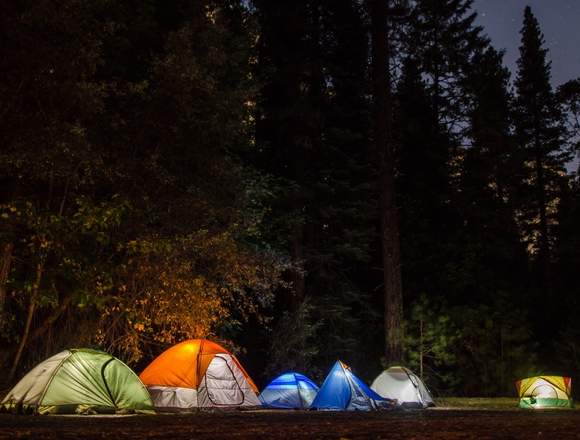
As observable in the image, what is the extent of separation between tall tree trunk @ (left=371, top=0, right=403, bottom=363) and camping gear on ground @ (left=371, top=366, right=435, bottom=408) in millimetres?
2894

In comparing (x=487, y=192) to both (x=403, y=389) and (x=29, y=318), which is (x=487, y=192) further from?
(x=29, y=318)

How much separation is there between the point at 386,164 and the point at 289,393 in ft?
24.9

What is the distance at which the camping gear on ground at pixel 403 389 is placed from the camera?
15336mm

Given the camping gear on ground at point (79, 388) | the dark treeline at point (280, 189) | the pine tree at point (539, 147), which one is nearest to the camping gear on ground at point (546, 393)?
the dark treeline at point (280, 189)

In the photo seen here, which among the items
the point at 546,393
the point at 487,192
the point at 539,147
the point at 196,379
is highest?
the point at 539,147

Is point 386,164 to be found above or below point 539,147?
below

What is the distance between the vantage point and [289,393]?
14797 millimetres

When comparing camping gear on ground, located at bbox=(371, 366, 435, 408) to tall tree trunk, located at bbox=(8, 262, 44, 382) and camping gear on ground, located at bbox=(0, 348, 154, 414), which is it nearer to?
camping gear on ground, located at bbox=(0, 348, 154, 414)

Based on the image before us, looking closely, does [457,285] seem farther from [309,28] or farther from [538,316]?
[309,28]

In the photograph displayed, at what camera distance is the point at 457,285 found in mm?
25297

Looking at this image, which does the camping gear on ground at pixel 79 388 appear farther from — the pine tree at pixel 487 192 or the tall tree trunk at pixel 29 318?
the pine tree at pixel 487 192

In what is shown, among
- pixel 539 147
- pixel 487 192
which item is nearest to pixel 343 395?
pixel 487 192

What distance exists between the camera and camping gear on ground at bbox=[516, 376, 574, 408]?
1633 centimetres

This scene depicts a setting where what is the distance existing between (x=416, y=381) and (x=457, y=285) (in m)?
10.3
